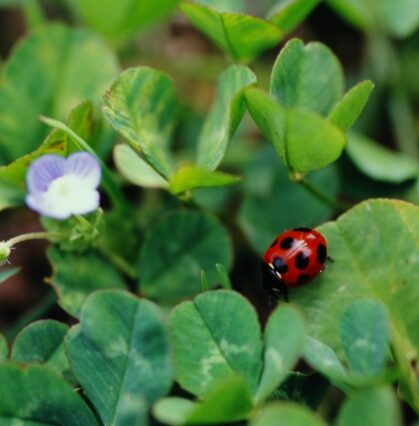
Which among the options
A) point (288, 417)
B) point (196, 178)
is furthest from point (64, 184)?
point (288, 417)

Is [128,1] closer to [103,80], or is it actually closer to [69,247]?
[103,80]

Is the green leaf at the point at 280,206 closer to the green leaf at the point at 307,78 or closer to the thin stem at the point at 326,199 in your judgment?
the thin stem at the point at 326,199

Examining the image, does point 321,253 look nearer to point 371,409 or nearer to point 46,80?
point 371,409

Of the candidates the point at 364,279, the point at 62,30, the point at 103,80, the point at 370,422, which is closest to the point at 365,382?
the point at 370,422

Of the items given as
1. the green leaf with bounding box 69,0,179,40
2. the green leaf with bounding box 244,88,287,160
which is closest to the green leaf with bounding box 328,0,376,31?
the green leaf with bounding box 69,0,179,40

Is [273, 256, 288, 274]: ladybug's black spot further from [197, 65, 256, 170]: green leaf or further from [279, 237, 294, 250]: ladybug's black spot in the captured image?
[197, 65, 256, 170]: green leaf

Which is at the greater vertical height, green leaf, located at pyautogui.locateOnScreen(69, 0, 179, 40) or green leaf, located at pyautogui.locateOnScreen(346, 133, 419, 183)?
green leaf, located at pyautogui.locateOnScreen(69, 0, 179, 40)
